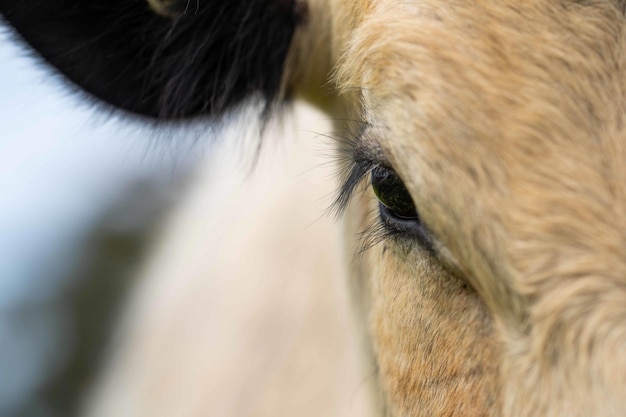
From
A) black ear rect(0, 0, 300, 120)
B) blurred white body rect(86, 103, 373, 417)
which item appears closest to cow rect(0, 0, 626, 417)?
black ear rect(0, 0, 300, 120)

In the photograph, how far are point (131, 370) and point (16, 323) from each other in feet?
11.9

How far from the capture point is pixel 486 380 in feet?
4.12

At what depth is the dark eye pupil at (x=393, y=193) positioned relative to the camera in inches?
51.9

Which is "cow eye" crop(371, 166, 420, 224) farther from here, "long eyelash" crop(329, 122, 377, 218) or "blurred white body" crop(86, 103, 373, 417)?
"blurred white body" crop(86, 103, 373, 417)

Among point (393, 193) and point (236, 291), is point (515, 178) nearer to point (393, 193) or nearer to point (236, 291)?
point (393, 193)

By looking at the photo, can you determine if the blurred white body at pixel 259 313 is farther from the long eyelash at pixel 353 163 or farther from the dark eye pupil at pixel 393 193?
the dark eye pupil at pixel 393 193

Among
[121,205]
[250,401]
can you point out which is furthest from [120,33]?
[121,205]

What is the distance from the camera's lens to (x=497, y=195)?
1105 millimetres

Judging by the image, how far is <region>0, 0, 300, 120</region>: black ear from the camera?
68.3 inches

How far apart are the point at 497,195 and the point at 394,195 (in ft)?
0.89

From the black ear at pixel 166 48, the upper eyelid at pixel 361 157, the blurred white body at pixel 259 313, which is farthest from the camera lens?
the blurred white body at pixel 259 313

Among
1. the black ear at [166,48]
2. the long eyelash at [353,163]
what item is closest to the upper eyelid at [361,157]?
the long eyelash at [353,163]

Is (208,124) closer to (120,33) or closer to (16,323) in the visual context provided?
(120,33)

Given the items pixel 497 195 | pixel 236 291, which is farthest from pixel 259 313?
pixel 497 195
